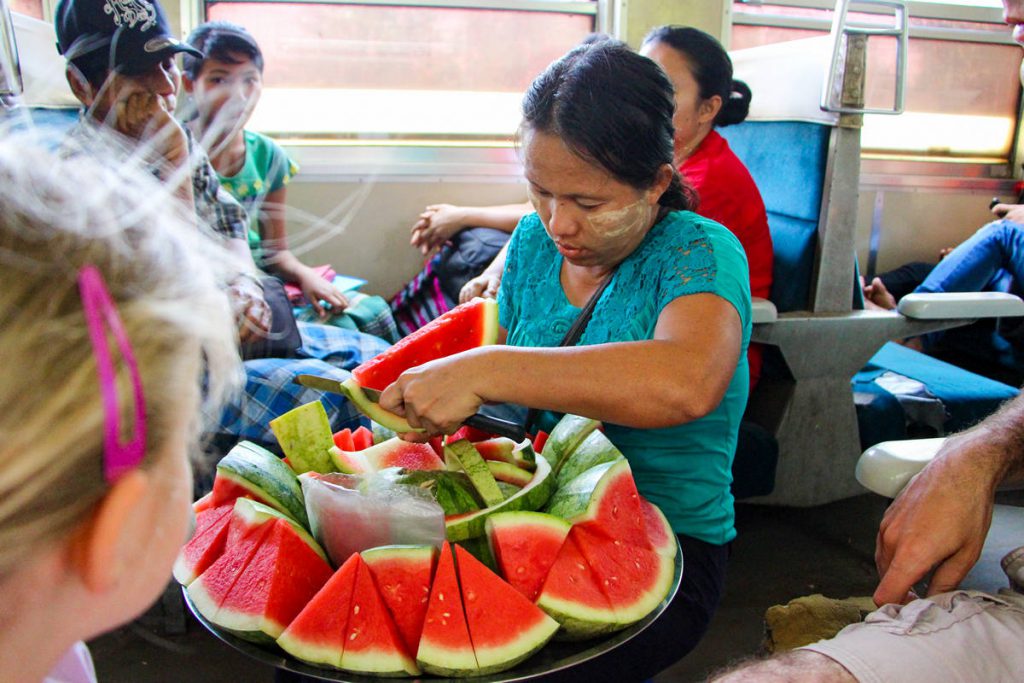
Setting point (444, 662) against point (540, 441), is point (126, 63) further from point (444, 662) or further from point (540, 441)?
point (444, 662)

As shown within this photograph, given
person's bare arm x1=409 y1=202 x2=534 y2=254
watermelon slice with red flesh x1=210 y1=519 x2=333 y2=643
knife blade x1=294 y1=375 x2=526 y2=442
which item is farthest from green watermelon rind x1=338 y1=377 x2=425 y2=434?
person's bare arm x1=409 y1=202 x2=534 y2=254

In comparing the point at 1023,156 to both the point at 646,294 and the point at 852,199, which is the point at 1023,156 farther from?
the point at 646,294

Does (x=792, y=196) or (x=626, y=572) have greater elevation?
(x=792, y=196)

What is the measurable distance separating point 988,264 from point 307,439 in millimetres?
3570

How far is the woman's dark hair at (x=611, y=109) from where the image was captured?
134cm

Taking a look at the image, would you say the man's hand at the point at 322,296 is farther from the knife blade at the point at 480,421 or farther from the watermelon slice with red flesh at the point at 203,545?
the watermelon slice with red flesh at the point at 203,545

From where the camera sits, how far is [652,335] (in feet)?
4.53

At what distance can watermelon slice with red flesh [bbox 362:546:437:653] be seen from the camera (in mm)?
960

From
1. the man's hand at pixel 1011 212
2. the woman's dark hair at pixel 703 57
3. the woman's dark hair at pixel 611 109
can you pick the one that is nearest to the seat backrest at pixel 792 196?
the woman's dark hair at pixel 703 57

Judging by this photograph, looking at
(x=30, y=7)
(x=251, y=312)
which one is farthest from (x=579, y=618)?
(x=30, y=7)

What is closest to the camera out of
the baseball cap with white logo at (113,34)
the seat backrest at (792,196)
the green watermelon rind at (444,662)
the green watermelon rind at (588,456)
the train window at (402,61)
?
the green watermelon rind at (444,662)

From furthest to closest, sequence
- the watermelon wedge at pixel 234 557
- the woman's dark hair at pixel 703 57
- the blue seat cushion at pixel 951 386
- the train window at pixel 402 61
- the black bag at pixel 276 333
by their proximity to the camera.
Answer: the train window at pixel 402 61 < the blue seat cushion at pixel 951 386 < the woman's dark hair at pixel 703 57 < the black bag at pixel 276 333 < the watermelon wedge at pixel 234 557

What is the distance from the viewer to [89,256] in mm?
524

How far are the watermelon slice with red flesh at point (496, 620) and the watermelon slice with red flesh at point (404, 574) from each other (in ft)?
0.15
